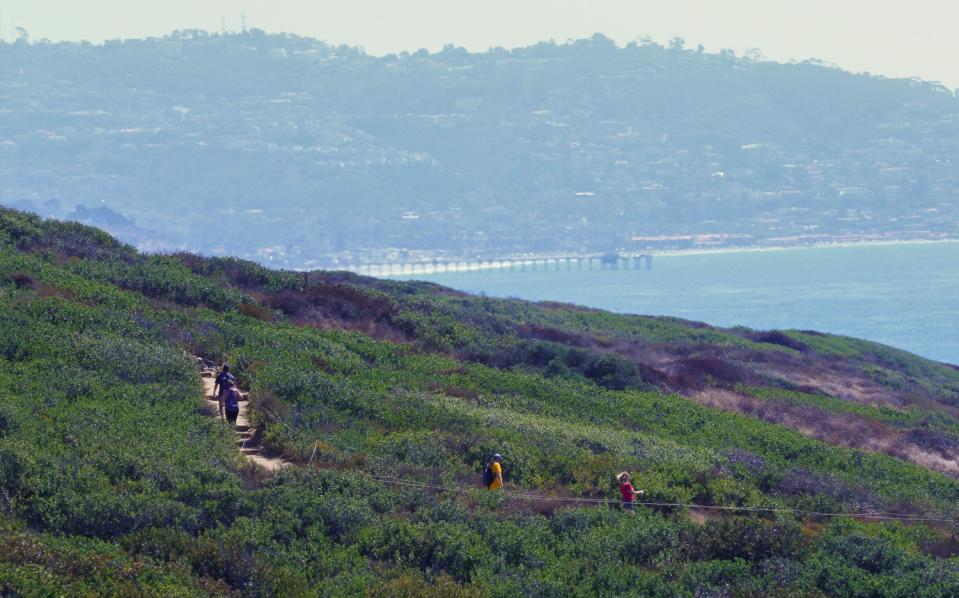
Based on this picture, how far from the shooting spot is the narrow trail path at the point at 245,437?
19641 millimetres

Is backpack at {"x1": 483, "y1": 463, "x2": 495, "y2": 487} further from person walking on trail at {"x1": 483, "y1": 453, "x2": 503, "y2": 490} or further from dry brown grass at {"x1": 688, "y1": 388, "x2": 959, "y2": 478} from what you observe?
dry brown grass at {"x1": 688, "y1": 388, "x2": 959, "y2": 478}

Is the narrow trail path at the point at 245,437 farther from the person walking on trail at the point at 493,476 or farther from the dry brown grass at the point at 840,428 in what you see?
the dry brown grass at the point at 840,428

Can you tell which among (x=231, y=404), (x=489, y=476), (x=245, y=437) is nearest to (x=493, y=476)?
(x=489, y=476)

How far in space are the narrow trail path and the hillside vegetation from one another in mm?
269

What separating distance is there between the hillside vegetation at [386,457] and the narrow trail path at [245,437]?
0.27 meters

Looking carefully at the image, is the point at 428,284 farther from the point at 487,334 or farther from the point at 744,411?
the point at 744,411

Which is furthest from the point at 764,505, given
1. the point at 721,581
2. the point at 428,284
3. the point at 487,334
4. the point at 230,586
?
the point at 428,284

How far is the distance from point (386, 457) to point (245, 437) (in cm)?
249

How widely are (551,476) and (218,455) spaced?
505cm

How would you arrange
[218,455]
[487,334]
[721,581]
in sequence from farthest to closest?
[487,334] → [218,455] → [721,581]

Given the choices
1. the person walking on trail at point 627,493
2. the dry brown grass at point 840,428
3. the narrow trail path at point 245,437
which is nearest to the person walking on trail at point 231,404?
the narrow trail path at point 245,437

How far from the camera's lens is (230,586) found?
571 inches

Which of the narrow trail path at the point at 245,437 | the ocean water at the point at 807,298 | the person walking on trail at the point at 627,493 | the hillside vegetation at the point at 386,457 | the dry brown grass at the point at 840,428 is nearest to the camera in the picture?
the hillside vegetation at the point at 386,457

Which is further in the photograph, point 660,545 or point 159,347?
point 159,347
